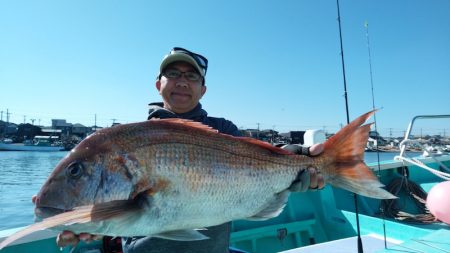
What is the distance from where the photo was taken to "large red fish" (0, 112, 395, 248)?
1.70m

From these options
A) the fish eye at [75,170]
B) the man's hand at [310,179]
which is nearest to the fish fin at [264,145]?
the man's hand at [310,179]

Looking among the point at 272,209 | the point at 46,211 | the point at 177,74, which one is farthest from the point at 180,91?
the point at 46,211

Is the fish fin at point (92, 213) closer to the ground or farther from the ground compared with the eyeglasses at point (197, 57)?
closer to the ground

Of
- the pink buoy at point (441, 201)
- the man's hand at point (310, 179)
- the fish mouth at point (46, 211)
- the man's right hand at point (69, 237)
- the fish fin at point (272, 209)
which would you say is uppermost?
the man's hand at point (310, 179)

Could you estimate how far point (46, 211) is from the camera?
5.66 feet

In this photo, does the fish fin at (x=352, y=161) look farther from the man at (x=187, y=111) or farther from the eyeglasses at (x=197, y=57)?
the eyeglasses at (x=197, y=57)

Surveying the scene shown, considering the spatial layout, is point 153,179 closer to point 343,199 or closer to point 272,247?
point 272,247

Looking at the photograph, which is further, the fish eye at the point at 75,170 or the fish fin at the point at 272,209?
the fish fin at the point at 272,209

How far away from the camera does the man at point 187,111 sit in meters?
2.21

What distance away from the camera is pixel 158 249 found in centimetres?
218

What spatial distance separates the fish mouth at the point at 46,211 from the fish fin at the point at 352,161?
5.80 feet

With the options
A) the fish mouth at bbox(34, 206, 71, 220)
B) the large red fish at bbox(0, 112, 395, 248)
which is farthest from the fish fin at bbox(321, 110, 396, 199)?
the fish mouth at bbox(34, 206, 71, 220)

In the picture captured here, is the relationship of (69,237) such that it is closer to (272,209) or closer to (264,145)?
(272,209)

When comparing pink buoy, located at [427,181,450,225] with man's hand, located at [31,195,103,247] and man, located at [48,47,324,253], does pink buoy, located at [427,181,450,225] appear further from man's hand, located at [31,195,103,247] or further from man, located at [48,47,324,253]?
man's hand, located at [31,195,103,247]
